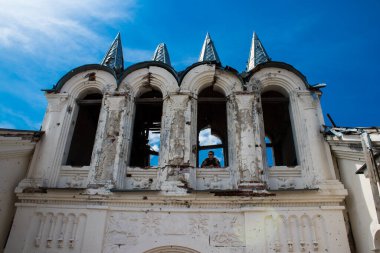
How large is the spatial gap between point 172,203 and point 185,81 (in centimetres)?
371

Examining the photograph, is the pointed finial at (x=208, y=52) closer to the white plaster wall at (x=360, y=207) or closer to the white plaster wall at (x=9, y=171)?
the white plaster wall at (x=360, y=207)

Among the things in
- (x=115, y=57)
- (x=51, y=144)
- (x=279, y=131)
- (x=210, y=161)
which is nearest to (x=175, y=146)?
(x=210, y=161)

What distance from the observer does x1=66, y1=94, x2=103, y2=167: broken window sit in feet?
32.8

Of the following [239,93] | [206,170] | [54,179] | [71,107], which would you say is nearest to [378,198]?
[206,170]

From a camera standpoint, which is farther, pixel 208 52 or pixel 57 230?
pixel 208 52

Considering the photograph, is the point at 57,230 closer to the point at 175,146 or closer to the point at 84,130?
the point at 175,146

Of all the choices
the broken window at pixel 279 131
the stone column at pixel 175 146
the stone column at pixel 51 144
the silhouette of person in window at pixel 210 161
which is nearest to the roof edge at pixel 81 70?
the stone column at pixel 51 144

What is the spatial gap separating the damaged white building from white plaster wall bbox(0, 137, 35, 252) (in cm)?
3

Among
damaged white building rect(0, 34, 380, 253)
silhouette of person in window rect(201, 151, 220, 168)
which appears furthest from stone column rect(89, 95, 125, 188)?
silhouette of person in window rect(201, 151, 220, 168)

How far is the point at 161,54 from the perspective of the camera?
13.1 meters

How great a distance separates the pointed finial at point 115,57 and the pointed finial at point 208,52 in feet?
10.2

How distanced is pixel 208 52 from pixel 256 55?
1.85 m

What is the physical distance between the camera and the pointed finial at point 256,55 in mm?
11830

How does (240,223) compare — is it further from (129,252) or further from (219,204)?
(129,252)
